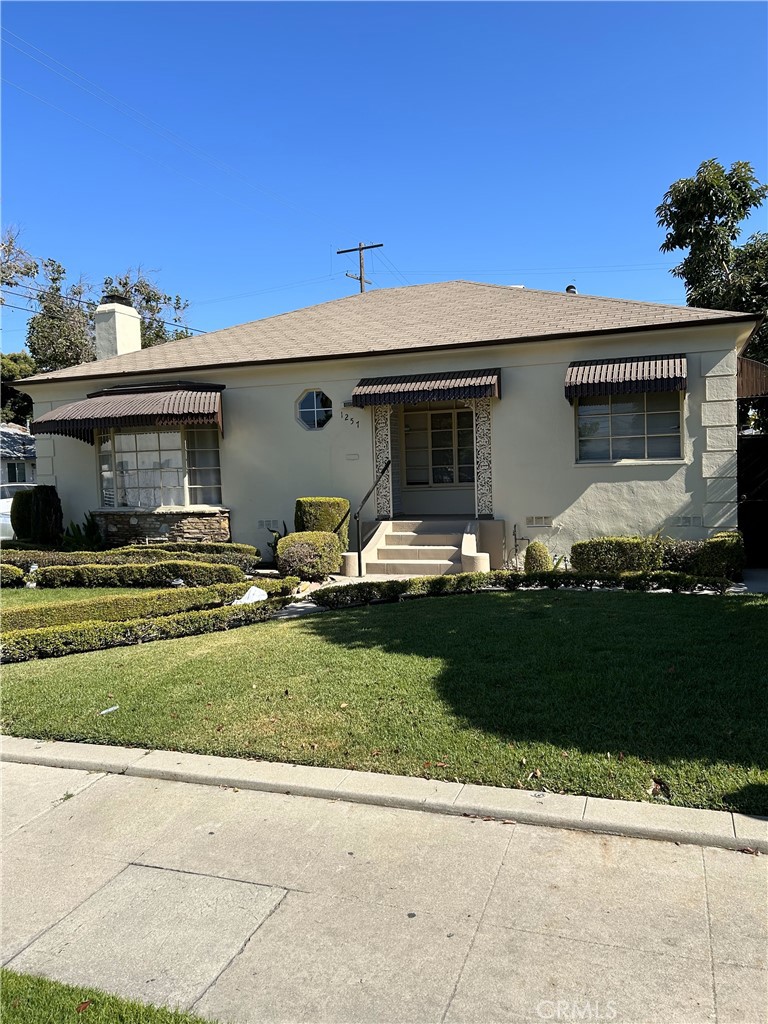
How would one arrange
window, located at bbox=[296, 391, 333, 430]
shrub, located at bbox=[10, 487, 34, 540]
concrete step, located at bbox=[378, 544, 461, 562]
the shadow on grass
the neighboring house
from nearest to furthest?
the shadow on grass < concrete step, located at bbox=[378, 544, 461, 562] < window, located at bbox=[296, 391, 333, 430] < shrub, located at bbox=[10, 487, 34, 540] < the neighboring house

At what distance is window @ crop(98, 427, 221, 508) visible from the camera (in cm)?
1579

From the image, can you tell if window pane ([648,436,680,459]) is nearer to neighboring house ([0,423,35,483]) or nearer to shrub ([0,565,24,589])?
shrub ([0,565,24,589])

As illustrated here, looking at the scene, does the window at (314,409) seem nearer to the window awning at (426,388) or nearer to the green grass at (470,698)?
the window awning at (426,388)

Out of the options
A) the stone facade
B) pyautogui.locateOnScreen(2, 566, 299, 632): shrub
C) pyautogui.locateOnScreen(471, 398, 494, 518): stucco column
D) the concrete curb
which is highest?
pyautogui.locateOnScreen(471, 398, 494, 518): stucco column

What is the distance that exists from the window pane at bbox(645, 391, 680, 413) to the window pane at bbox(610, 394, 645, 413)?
0.10 m

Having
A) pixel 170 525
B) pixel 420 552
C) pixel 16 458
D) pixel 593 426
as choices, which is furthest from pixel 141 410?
pixel 16 458

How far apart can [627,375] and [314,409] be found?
6.32 m

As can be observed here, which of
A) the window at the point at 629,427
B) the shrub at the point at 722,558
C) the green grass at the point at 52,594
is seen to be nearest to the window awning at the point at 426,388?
the window at the point at 629,427

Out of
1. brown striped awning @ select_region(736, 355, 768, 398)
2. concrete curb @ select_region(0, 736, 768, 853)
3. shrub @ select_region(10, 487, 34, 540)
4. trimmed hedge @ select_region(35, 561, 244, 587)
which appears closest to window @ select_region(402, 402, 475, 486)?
brown striped awning @ select_region(736, 355, 768, 398)

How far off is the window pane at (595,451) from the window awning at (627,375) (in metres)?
0.97

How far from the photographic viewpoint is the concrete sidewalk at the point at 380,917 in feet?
8.64

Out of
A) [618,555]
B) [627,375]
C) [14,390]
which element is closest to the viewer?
[618,555]

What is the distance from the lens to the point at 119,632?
820 centimetres

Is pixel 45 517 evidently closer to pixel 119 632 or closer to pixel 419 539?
pixel 419 539
